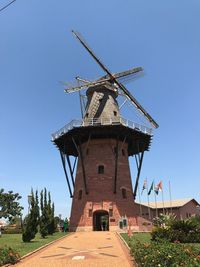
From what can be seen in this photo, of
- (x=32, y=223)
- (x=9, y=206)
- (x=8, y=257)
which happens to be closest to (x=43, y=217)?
(x=32, y=223)

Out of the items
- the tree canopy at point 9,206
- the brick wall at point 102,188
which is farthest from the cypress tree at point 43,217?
the tree canopy at point 9,206

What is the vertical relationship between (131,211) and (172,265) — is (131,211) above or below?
above

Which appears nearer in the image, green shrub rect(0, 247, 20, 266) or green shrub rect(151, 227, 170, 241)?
green shrub rect(0, 247, 20, 266)

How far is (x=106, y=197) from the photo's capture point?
33.8 m

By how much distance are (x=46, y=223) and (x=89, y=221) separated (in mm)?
7388

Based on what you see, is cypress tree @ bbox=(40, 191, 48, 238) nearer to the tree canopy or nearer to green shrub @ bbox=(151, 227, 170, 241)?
green shrub @ bbox=(151, 227, 170, 241)

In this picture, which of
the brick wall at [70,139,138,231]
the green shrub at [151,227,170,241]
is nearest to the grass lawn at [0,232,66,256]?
the green shrub at [151,227,170,241]

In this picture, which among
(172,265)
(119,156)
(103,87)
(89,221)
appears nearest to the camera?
(172,265)

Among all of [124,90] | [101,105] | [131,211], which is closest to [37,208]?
[131,211]

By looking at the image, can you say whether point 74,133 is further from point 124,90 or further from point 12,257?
point 12,257

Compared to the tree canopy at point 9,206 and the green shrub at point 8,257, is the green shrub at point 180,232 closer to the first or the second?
the green shrub at point 8,257

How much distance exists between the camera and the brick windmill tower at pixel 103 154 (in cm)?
3375

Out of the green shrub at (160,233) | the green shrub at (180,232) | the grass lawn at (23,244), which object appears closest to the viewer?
the grass lawn at (23,244)

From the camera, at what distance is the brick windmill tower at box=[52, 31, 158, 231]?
111 feet
